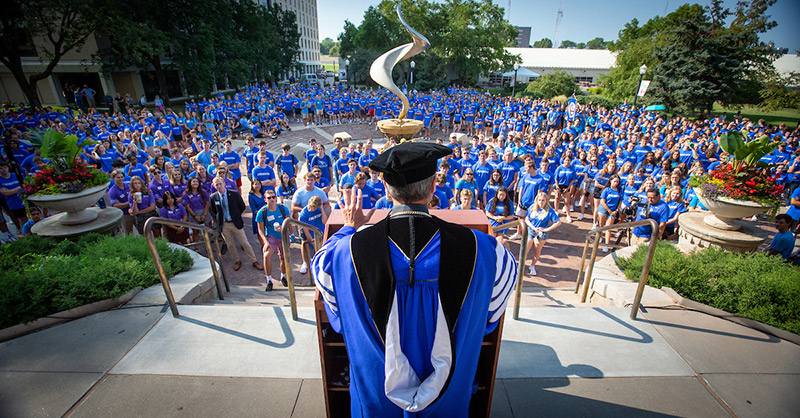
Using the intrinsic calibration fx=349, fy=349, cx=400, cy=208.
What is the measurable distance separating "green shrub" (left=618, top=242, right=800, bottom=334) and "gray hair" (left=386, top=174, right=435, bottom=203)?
4.57 m

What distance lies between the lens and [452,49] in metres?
46.5

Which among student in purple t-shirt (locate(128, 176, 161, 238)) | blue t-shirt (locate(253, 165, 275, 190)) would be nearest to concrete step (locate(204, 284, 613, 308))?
student in purple t-shirt (locate(128, 176, 161, 238))

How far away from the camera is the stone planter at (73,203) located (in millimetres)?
5234

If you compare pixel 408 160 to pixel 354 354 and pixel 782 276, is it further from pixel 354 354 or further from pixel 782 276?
pixel 782 276

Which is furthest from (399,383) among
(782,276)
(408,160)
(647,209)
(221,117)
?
(221,117)

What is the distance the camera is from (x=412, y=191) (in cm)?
178

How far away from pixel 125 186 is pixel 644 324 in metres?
9.33

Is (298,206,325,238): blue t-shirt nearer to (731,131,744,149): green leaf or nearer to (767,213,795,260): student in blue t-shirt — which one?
(731,131,744,149): green leaf

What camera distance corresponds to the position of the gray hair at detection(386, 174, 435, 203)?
5.81 feet

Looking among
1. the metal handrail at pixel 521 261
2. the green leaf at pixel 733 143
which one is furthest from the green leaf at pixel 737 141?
the metal handrail at pixel 521 261

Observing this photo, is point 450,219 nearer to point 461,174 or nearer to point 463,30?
point 461,174

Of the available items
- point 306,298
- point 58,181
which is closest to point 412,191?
point 306,298

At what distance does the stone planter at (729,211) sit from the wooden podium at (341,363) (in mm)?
4649

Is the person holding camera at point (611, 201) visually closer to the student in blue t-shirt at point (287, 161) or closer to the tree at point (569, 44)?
the student in blue t-shirt at point (287, 161)
